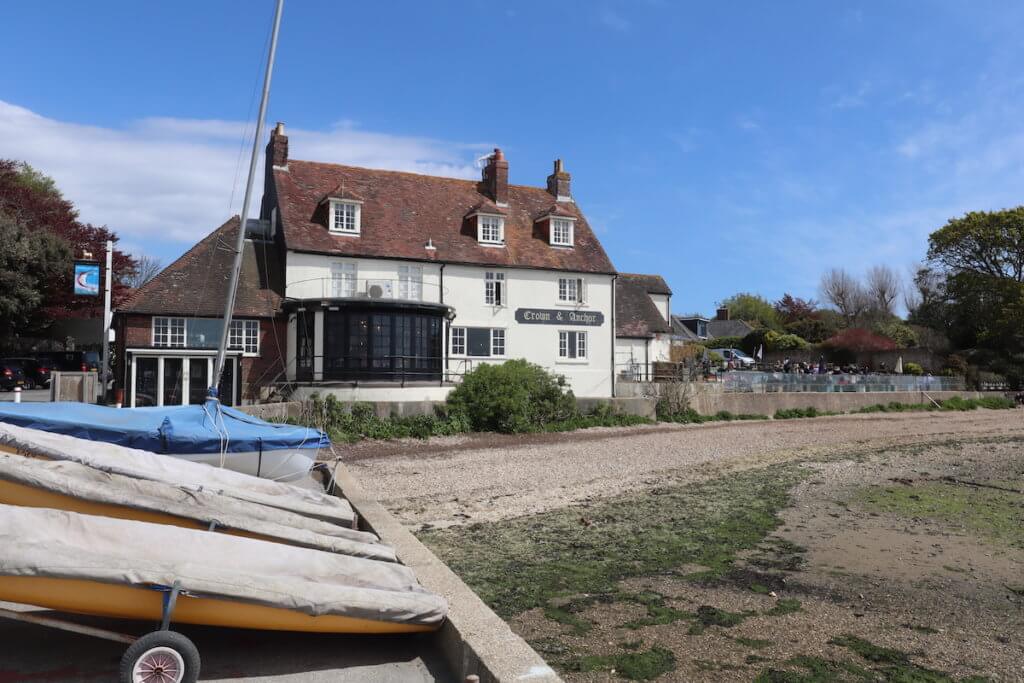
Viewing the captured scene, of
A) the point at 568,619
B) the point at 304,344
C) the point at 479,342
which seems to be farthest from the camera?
the point at 479,342

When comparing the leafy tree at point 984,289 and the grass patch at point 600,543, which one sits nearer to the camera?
the grass patch at point 600,543

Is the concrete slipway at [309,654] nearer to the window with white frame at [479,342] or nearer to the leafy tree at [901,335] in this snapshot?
the window with white frame at [479,342]

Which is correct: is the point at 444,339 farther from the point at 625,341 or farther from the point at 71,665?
the point at 71,665

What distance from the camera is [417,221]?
31875 millimetres

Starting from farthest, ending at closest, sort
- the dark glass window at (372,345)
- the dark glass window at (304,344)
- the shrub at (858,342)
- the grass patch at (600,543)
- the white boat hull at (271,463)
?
the shrub at (858,342)
the dark glass window at (304,344)
the dark glass window at (372,345)
the white boat hull at (271,463)
the grass patch at (600,543)

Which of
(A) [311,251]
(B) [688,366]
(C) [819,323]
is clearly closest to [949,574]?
(A) [311,251]

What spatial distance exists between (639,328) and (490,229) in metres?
11.7

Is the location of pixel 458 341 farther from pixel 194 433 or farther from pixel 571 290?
pixel 194 433

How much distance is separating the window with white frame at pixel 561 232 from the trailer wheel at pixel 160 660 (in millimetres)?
29577

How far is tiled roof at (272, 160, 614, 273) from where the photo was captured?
2944cm

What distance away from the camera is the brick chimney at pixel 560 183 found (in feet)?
119

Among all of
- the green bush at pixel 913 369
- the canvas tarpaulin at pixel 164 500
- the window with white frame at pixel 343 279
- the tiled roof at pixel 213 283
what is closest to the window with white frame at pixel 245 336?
the tiled roof at pixel 213 283

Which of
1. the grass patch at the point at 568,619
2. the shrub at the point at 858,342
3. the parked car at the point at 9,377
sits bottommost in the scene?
the grass patch at the point at 568,619

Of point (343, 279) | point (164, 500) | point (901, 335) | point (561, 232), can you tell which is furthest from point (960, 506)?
point (901, 335)
